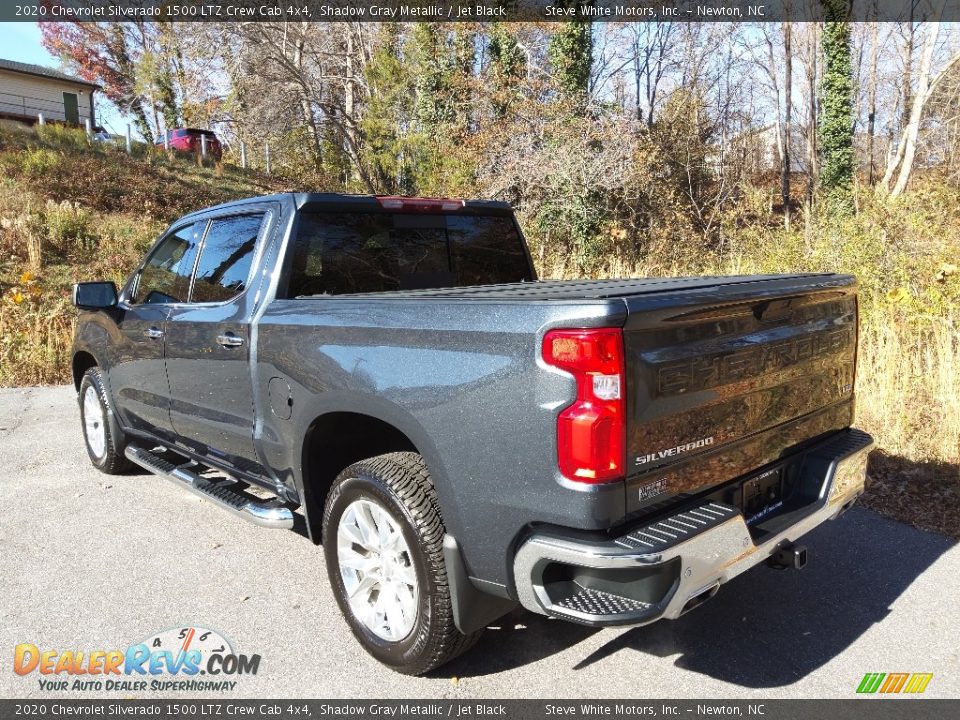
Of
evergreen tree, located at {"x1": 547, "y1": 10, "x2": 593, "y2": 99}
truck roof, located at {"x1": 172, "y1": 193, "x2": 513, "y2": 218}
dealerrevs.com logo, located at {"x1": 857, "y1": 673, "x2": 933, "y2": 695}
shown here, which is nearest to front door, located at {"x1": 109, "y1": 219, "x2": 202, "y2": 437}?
truck roof, located at {"x1": 172, "y1": 193, "x2": 513, "y2": 218}

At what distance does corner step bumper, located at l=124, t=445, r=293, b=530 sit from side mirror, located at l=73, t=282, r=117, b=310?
3.57 feet

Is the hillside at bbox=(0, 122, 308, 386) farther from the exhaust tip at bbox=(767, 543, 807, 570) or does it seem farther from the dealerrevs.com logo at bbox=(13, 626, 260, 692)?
the exhaust tip at bbox=(767, 543, 807, 570)

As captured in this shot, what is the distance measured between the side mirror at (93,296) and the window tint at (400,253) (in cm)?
212

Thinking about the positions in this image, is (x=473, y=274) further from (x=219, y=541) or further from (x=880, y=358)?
(x=880, y=358)

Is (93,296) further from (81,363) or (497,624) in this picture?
(497,624)

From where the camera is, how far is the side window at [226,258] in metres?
3.77

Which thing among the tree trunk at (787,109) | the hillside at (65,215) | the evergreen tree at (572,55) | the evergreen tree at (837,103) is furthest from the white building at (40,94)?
the evergreen tree at (837,103)

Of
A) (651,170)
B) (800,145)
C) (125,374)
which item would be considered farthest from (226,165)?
(125,374)

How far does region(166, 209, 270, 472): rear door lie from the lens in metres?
3.63

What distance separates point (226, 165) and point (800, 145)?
22.5m

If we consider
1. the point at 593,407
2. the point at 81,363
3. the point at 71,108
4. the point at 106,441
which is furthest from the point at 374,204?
the point at 71,108

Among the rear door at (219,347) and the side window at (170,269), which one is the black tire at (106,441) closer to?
the side window at (170,269)

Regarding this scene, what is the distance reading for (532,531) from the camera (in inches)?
91.0

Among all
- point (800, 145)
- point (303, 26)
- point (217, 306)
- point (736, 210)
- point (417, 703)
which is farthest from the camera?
point (800, 145)
